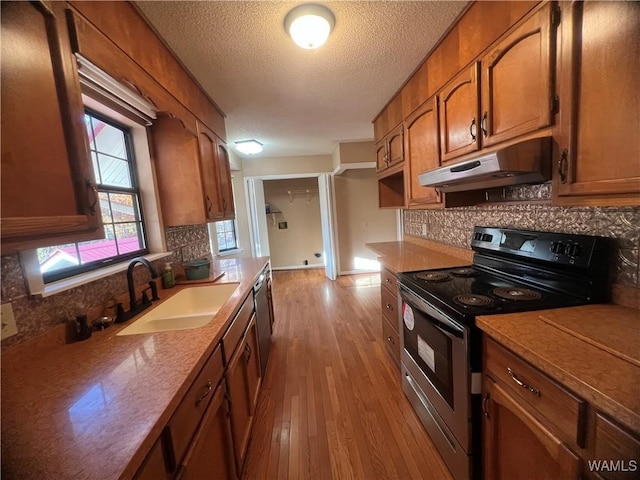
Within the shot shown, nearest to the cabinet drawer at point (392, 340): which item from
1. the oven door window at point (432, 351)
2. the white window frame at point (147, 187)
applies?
the oven door window at point (432, 351)

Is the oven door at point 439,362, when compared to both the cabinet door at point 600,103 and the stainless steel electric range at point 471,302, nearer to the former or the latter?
the stainless steel electric range at point 471,302

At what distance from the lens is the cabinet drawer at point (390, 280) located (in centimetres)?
198

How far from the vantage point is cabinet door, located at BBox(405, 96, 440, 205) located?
1.85 metres

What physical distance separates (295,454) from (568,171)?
6.43ft

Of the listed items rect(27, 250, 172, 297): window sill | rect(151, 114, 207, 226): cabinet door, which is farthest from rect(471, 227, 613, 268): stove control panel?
rect(27, 250, 172, 297): window sill

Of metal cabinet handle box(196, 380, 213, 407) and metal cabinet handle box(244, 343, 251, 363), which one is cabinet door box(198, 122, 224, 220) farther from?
metal cabinet handle box(196, 380, 213, 407)

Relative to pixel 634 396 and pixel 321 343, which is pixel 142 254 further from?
pixel 634 396

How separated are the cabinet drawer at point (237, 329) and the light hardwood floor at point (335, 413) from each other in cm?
72

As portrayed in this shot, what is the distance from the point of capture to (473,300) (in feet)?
3.92

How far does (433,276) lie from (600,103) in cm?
A: 105

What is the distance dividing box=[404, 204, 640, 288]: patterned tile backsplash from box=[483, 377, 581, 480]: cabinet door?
0.72 m

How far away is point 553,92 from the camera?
3.31ft

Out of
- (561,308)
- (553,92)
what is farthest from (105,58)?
(561,308)

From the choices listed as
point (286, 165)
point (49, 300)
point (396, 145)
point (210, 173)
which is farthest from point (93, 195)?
point (286, 165)
